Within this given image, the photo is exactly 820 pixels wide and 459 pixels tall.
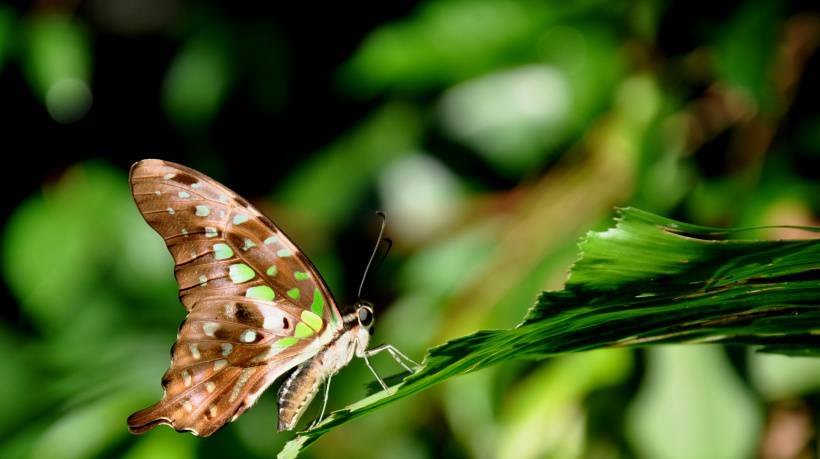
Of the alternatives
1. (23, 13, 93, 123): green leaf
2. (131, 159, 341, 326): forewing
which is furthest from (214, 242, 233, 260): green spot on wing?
(23, 13, 93, 123): green leaf

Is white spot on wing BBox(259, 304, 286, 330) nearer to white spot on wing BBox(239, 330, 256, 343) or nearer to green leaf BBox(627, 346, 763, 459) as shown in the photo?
white spot on wing BBox(239, 330, 256, 343)

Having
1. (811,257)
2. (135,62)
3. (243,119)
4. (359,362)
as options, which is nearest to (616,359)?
(359,362)

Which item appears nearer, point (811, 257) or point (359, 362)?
point (811, 257)

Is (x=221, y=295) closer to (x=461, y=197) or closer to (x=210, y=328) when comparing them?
(x=210, y=328)

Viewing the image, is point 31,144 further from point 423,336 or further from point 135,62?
point 423,336

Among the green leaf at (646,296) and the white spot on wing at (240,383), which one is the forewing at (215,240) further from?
the green leaf at (646,296)
